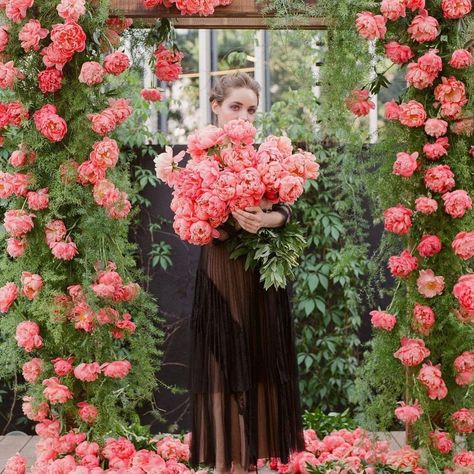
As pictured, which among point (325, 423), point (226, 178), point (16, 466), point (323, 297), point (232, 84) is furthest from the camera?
point (323, 297)

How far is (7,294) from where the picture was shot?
3.45 m

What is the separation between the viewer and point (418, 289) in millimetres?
3344

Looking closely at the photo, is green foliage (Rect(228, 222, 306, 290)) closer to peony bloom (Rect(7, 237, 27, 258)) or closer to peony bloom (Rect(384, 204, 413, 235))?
peony bloom (Rect(384, 204, 413, 235))

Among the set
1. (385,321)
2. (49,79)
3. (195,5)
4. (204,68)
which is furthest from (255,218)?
(204,68)

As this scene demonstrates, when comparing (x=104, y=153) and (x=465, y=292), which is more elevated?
(x=104, y=153)

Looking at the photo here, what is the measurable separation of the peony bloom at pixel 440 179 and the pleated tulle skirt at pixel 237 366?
2.43 feet

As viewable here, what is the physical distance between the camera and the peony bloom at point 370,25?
126 inches

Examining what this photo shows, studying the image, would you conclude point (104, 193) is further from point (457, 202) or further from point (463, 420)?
point (463, 420)

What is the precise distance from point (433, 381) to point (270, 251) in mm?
834

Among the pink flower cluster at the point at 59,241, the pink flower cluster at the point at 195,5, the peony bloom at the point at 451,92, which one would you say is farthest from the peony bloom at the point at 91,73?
the peony bloom at the point at 451,92

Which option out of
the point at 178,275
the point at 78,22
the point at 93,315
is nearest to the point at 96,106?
the point at 78,22

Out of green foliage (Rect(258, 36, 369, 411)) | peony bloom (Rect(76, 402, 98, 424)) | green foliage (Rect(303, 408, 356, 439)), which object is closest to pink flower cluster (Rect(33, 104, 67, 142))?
peony bloom (Rect(76, 402, 98, 424))

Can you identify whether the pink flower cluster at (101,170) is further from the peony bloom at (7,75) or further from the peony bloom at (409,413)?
the peony bloom at (409,413)

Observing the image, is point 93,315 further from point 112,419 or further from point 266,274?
point 266,274
